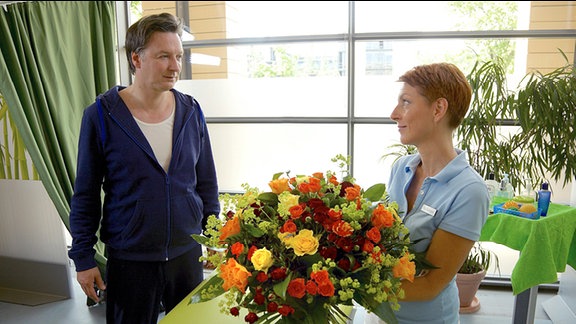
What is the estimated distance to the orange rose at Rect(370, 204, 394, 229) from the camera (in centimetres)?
98

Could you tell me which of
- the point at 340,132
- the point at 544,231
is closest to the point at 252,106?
the point at 340,132

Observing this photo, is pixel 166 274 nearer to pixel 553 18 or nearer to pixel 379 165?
pixel 379 165

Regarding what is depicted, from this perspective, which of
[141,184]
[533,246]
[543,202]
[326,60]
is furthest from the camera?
[326,60]

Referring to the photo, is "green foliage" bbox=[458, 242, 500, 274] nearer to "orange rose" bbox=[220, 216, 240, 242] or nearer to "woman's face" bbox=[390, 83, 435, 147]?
"woman's face" bbox=[390, 83, 435, 147]

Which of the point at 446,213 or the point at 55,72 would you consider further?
the point at 55,72

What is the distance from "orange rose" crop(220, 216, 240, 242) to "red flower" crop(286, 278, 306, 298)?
0.70 ft

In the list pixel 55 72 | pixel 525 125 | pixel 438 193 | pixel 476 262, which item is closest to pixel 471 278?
pixel 476 262

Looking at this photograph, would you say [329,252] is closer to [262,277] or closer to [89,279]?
[262,277]

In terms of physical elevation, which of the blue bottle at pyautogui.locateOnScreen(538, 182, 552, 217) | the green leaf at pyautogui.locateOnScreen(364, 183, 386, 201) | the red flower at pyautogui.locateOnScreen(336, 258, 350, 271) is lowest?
the blue bottle at pyautogui.locateOnScreen(538, 182, 552, 217)

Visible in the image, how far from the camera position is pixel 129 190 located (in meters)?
1.64

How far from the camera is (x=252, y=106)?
409 centimetres

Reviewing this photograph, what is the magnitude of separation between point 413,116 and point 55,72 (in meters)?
2.72

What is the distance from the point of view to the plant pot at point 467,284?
2969mm

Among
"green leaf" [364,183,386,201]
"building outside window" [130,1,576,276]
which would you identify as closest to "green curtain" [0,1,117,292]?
"building outside window" [130,1,576,276]
